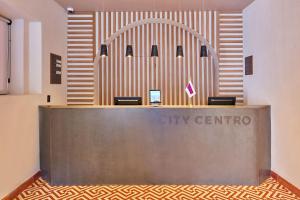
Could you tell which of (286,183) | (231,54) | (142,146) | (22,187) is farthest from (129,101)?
(286,183)

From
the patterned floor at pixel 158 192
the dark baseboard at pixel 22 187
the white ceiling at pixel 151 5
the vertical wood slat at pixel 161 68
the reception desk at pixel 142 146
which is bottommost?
the patterned floor at pixel 158 192

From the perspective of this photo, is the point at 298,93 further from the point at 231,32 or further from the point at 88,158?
the point at 88,158

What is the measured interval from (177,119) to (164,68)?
2.41 metres

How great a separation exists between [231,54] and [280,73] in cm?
192

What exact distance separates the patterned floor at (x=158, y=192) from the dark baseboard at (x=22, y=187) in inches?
2.2

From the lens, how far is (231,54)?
6.12 m

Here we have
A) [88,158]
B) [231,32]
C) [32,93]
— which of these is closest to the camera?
[88,158]

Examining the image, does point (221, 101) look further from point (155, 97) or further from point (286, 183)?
point (286, 183)

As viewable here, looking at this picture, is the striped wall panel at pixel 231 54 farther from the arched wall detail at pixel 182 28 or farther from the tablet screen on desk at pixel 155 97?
the tablet screen on desk at pixel 155 97

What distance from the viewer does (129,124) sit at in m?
4.29

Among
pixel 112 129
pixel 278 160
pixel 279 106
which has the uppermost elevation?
pixel 279 106

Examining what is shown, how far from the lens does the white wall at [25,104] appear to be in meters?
3.66

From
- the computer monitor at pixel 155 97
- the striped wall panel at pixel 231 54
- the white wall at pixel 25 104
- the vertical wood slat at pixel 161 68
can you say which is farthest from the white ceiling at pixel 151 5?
the computer monitor at pixel 155 97

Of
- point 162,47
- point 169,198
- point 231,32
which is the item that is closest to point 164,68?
point 162,47
